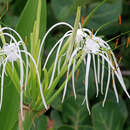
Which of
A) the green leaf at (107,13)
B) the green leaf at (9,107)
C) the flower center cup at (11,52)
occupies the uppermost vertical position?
the flower center cup at (11,52)

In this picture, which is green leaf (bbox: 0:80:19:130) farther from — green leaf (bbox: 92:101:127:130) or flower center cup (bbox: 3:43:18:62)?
green leaf (bbox: 92:101:127:130)

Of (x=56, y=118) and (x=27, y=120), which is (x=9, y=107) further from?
(x=56, y=118)

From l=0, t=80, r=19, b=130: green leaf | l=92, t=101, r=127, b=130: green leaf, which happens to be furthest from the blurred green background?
l=0, t=80, r=19, b=130: green leaf

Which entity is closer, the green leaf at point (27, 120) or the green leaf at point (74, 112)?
the green leaf at point (27, 120)

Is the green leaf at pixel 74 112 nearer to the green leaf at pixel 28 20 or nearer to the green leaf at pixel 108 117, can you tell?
the green leaf at pixel 108 117

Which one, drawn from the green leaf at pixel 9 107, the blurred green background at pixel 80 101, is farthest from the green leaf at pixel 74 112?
the green leaf at pixel 9 107

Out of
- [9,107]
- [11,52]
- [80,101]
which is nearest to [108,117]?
[80,101]
